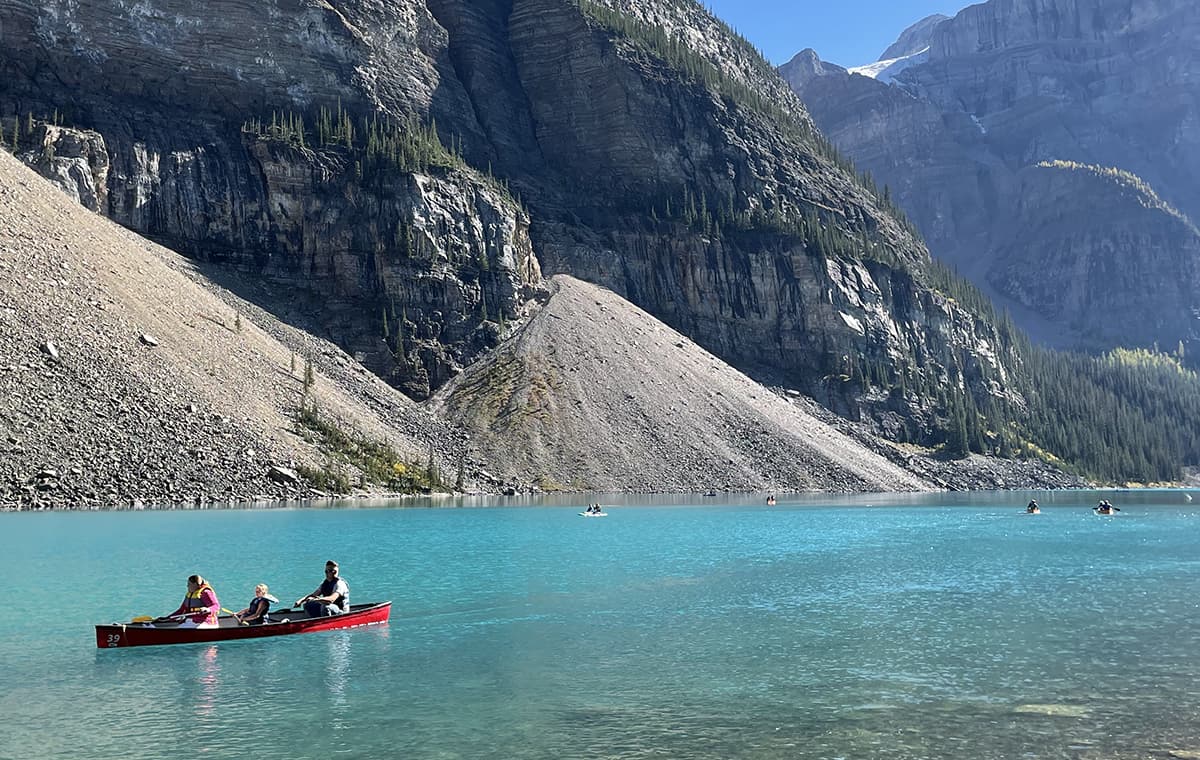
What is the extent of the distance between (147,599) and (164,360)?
69997 mm

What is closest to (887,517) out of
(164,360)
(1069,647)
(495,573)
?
(495,573)

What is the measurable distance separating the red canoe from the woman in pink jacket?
26cm

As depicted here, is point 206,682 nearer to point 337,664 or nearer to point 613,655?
point 337,664

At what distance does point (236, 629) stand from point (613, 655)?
578 inches

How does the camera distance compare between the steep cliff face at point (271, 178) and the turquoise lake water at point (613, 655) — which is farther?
the steep cliff face at point (271, 178)

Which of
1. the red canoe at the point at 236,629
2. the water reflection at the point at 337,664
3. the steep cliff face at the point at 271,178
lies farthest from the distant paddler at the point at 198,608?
the steep cliff face at the point at 271,178

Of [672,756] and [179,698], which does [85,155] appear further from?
[672,756]

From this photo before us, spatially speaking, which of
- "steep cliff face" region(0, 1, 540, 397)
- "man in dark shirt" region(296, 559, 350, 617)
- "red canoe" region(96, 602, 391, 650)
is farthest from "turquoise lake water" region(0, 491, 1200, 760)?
"steep cliff face" region(0, 1, 540, 397)

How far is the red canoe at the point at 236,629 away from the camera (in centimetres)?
3425

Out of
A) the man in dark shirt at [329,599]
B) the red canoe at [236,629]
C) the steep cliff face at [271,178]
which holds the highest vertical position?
the steep cliff face at [271,178]

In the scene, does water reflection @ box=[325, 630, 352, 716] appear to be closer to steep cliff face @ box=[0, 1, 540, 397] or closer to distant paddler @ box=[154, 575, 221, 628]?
distant paddler @ box=[154, 575, 221, 628]

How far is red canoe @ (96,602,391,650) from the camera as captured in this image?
34.2m

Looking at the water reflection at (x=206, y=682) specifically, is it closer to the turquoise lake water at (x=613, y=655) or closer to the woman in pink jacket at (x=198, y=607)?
the turquoise lake water at (x=613, y=655)

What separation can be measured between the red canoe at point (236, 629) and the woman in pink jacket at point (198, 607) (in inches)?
10.1
